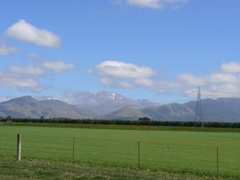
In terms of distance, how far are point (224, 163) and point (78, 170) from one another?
1463 centimetres

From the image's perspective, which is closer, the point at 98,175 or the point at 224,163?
the point at 98,175

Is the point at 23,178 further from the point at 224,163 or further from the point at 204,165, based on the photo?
the point at 224,163

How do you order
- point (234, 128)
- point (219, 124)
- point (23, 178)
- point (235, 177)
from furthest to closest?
point (219, 124) → point (234, 128) → point (235, 177) → point (23, 178)

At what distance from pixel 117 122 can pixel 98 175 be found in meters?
120

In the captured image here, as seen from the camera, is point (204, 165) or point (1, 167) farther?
point (204, 165)

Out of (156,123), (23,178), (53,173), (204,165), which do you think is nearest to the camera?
(23,178)

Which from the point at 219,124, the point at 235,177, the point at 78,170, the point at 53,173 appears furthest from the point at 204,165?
the point at 219,124

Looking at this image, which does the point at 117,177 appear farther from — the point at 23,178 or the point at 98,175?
the point at 23,178

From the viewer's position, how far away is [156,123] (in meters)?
138

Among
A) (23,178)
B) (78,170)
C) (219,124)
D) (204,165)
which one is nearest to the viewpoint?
(23,178)

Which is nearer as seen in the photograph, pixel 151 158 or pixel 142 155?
pixel 151 158

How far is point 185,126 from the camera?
132 meters

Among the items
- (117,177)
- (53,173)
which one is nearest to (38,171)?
(53,173)

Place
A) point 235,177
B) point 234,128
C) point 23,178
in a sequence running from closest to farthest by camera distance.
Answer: point 23,178
point 235,177
point 234,128
